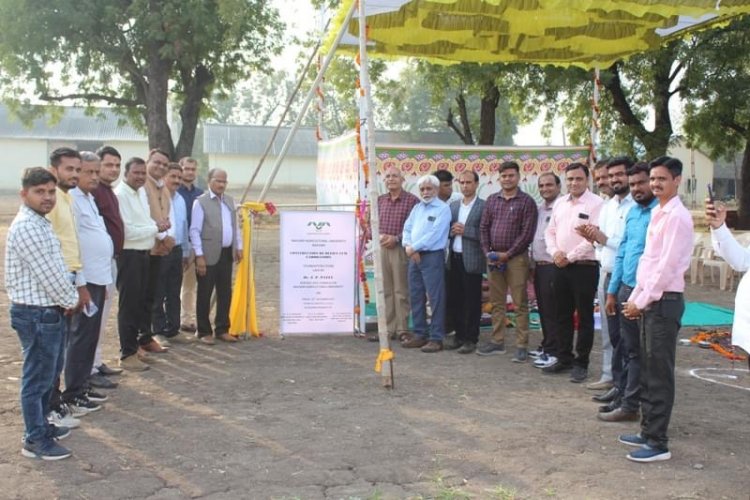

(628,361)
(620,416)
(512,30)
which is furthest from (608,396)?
(512,30)

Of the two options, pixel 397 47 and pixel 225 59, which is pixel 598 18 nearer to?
pixel 397 47

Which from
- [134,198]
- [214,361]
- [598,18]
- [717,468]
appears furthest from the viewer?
[598,18]

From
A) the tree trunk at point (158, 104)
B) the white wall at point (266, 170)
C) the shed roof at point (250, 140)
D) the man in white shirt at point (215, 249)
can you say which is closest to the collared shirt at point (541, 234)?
the man in white shirt at point (215, 249)

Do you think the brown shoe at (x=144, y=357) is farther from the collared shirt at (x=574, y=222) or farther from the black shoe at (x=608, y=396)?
the black shoe at (x=608, y=396)

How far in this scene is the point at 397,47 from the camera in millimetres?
9797

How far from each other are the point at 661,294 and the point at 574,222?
206cm

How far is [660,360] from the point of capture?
4605 mm

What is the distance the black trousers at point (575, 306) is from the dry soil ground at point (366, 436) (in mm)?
334

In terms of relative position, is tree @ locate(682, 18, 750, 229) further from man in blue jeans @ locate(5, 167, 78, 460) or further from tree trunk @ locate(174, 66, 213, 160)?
man in blue jeans @ locate(5, 167, 78, 460)

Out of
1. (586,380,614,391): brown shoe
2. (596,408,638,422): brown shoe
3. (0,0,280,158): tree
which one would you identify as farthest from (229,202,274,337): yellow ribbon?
(0,0,280,158): tree

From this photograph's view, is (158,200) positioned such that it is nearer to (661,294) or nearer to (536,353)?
(536,353)

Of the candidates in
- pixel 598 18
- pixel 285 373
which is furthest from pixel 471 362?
pixel 598 18

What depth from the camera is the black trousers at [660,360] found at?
4598 millimetres

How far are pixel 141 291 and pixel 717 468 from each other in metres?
5.13
